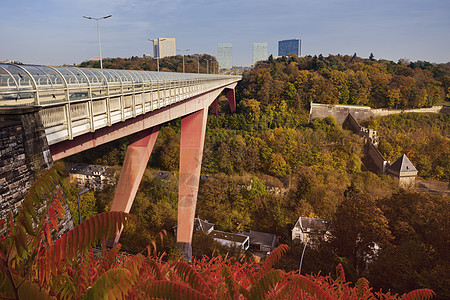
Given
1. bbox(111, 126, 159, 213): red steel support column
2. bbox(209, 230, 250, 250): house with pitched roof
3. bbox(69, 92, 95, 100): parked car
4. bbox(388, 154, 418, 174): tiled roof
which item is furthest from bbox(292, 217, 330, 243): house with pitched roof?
bbox(69, 92, 95, 100): parked car

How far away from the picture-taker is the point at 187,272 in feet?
9.16

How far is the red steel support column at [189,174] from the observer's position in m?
15.7

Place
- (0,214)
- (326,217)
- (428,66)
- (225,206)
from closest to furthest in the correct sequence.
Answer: (0,214)
(326,217)
(225,206)
(428,66)

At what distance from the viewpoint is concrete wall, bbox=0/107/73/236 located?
13.5 ft

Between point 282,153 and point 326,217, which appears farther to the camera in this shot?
point 282,153

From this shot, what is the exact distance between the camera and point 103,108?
7.75 m

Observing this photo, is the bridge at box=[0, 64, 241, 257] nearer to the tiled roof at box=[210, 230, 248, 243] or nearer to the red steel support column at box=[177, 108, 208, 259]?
the red steel support column at box=[177, 108, 208, 259]

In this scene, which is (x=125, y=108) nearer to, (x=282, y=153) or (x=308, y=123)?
(x=282, y=153)

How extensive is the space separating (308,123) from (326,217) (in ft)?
71.3

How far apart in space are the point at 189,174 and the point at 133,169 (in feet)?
13.5

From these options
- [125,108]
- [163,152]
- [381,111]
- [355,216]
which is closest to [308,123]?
[381,111]

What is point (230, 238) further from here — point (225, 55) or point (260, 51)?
point (260, 51)

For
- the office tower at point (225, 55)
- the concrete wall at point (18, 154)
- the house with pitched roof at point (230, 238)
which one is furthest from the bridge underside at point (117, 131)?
the office tower at point (225, 55)

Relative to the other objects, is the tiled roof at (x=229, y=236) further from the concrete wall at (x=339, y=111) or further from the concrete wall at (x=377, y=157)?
the concrete wall at (x=339, y=111)
